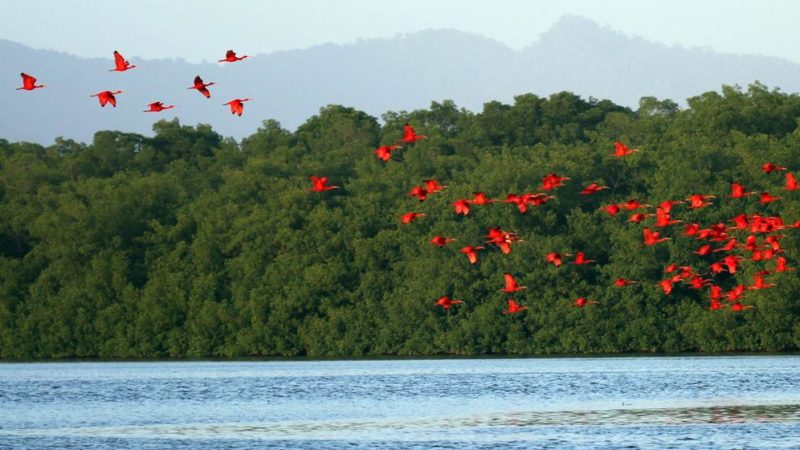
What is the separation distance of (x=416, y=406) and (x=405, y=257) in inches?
1895

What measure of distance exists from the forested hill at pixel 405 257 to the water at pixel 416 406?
839 cm

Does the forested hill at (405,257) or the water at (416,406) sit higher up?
the forested hill at (405,257)

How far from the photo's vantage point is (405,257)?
376ft

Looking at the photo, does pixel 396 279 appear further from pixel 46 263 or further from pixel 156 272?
pixel 46 263

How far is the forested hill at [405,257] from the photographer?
353 feet

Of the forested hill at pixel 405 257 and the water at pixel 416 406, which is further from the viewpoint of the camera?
the forested hill at pixel 405 257

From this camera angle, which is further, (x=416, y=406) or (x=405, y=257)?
(x=405, y=257)

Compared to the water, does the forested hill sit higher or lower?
higher

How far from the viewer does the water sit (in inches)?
2115

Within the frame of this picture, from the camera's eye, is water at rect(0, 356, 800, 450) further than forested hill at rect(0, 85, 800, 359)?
No

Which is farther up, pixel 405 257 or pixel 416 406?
pixel 405 257

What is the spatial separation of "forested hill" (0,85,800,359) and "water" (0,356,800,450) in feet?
27.5

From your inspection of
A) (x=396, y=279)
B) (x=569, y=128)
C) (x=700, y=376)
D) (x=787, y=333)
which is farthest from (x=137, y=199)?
(x=700, y=376)

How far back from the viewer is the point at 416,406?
66.8 m
